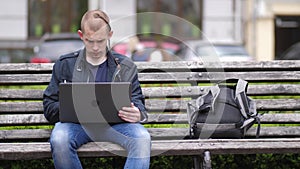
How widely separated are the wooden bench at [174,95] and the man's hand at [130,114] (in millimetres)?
698

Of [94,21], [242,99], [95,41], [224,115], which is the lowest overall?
[224,115]

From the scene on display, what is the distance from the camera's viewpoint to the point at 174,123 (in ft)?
19.1

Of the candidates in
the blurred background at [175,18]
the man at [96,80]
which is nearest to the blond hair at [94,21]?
the man at [96,80]

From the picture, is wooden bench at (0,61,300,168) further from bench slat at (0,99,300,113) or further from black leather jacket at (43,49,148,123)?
black leather jacket at (43,49,148,123)

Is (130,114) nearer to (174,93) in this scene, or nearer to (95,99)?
(95,99)

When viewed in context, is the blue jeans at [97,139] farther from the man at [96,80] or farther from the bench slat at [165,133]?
the bench slat at [165,133]

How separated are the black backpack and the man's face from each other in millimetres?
863

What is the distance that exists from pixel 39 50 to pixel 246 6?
40.6 ft

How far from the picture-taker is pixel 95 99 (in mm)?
4895

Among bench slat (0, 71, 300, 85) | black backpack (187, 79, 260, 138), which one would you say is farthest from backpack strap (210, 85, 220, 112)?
bench slat (0, 71, 300, 85)

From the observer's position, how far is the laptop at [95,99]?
16.0 feet

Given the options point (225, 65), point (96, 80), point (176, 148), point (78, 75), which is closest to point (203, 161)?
point (176, 148)

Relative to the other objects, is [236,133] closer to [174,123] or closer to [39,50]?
[174,123]

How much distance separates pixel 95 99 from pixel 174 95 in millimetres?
1162
